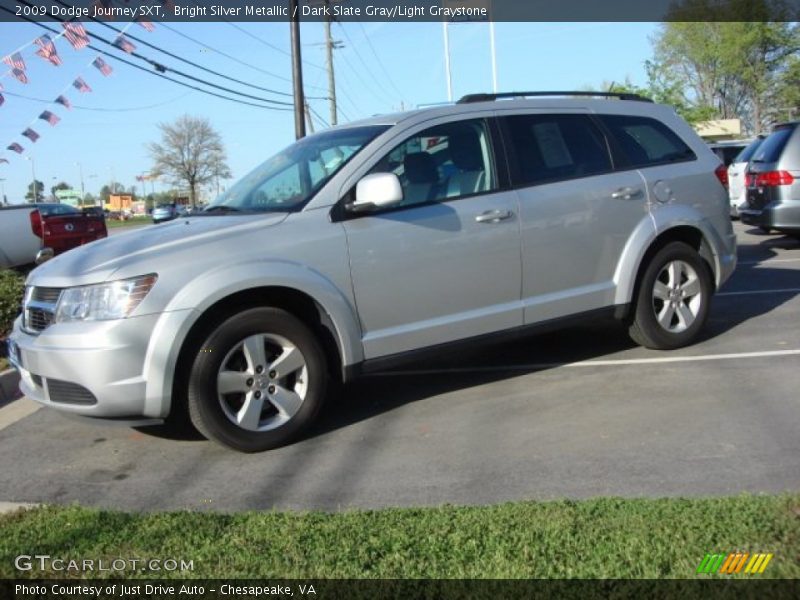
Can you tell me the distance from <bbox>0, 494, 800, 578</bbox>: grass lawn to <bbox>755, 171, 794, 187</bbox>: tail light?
352 inches

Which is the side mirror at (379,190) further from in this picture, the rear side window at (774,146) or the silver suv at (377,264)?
the rear side window at (774,146)

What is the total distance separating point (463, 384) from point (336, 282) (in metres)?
1.51

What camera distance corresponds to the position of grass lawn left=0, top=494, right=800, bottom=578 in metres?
2.77

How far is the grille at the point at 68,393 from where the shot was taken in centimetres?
420

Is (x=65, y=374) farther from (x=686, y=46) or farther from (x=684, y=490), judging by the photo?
(x=686, y=46)

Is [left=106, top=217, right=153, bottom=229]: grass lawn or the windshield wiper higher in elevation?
the windshield wiper

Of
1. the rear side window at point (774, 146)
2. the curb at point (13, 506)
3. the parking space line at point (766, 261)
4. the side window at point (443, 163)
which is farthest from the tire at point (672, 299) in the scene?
the rear side window at point (774, 146)

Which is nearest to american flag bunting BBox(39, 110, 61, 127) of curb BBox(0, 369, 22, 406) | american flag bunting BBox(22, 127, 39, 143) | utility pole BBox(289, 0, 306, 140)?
american flag bunting BBox(22, 127, 39, 143)

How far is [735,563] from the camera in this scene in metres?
2.71

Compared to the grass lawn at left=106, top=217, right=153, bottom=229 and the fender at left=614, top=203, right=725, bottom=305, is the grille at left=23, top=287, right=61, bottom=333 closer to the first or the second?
the fender at left=614, top=203, right=725, bottom=305

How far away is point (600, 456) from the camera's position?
403cm

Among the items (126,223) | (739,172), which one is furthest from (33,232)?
(126,223)

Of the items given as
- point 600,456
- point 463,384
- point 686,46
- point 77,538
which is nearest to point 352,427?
point 463,384

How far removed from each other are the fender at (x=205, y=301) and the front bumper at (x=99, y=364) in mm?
49
